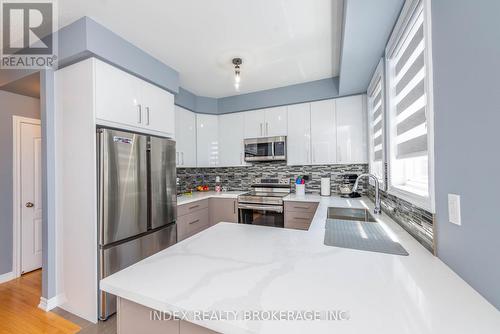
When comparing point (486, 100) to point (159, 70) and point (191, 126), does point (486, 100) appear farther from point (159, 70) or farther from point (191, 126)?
point (191, 126)

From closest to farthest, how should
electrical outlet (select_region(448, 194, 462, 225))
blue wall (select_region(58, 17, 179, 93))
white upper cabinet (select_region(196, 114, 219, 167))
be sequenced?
electrical outlet (select_region(448, 194, 462, 225)) < blue wall (select_region(58, 17, 179, 93)) < white upper cabinet (select_region(196, 114, 219, 167))

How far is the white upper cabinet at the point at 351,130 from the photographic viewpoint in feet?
9.10

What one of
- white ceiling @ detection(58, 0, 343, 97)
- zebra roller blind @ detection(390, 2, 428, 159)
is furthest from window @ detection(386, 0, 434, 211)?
white ceiling @ detection(58, 0, 343, 97)

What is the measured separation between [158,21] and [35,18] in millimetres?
963

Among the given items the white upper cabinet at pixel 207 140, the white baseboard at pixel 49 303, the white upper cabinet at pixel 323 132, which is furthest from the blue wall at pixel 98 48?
the white upper cabinet at pixel 323 132

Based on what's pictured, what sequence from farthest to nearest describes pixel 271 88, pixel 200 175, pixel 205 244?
pixel 200 175, pixel 271 88, pixel 205 244

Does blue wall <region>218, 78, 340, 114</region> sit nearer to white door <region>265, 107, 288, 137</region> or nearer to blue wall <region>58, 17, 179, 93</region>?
white door <region>265, 107, 288, 137</region>

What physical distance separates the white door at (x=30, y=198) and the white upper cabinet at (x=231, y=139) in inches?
95.4

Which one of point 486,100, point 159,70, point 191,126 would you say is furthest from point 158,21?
point 486,100

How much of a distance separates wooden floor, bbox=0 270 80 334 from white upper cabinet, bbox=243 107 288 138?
2893 mm

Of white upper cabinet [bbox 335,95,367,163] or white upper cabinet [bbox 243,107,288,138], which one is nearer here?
white upper cabinet [bbox 335,95,367,163]

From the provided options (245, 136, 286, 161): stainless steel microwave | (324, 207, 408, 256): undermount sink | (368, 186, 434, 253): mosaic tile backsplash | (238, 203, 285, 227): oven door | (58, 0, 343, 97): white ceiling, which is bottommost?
(238, 203, 285, 227): oven door

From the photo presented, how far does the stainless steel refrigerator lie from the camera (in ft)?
5.53

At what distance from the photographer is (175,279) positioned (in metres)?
0.74
